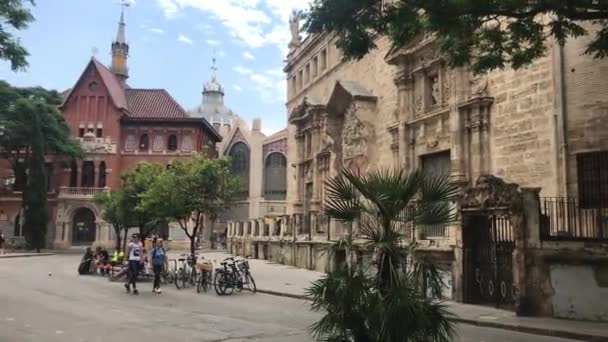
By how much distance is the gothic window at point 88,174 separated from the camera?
5734 centimetres

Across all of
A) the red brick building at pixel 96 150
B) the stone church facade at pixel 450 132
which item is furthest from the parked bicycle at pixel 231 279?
the red brick building at pixel 96 150

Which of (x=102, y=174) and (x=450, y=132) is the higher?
A: (x=102, y=174)

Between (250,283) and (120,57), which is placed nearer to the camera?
(250,283)

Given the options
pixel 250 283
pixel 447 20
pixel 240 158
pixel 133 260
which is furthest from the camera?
pixel 240 158

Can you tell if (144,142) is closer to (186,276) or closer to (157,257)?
(186,276)

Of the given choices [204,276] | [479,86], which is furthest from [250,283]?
[479,86]

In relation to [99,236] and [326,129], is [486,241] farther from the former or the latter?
[99,236]

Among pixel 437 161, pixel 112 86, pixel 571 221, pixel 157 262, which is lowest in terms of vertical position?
pixel 157 262

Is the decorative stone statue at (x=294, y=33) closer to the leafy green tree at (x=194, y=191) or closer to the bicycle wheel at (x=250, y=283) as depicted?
the leafy green tree at (x=194, y=191)

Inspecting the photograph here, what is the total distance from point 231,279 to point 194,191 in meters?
5.77

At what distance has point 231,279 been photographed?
17.8 metres

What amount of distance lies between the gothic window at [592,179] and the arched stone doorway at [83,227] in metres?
49.5

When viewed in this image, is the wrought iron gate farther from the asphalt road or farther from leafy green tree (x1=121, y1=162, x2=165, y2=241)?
leafy green tree (x1=121, y1=162, x2=165, y2=241)

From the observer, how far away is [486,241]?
15.4 metres
